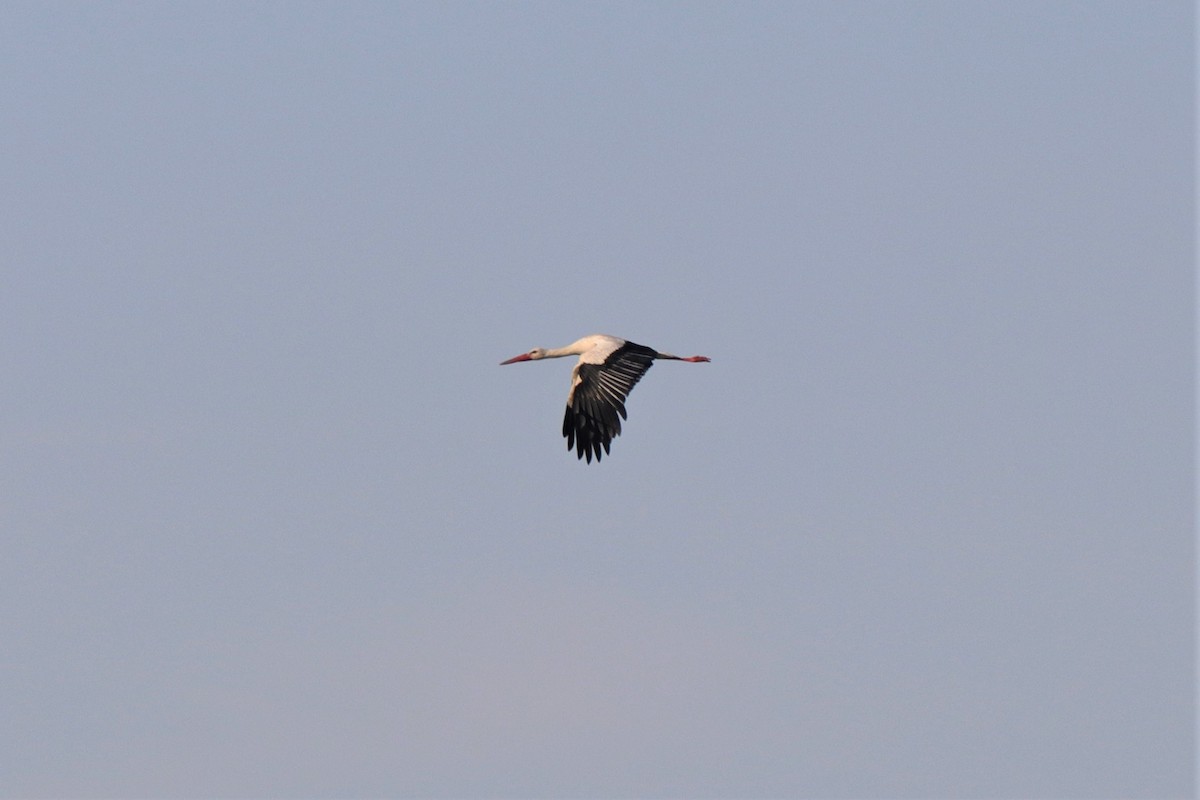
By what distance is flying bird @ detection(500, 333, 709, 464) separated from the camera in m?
48.2

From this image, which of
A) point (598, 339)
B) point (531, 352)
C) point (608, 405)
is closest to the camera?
point (608, 405)

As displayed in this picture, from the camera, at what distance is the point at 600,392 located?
4862 cm

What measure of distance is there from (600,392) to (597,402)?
268mm

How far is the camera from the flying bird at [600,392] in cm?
4816

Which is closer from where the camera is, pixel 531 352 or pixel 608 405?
pixel 608 405

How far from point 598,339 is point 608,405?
3.67 metres

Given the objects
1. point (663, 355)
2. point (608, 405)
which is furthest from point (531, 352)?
point (608, 405)

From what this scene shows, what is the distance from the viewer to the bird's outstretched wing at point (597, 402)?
1895 inches

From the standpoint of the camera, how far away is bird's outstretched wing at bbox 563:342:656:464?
4812 cm

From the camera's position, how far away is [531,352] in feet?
181

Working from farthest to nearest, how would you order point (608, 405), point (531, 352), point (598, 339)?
1. point (531, 352)
2. point (598, 339)
3. point (608, 405)

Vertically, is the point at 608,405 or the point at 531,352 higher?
the point at 531,352

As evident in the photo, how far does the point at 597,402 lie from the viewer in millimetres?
48438

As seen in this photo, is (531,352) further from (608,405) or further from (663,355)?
(608,405)
